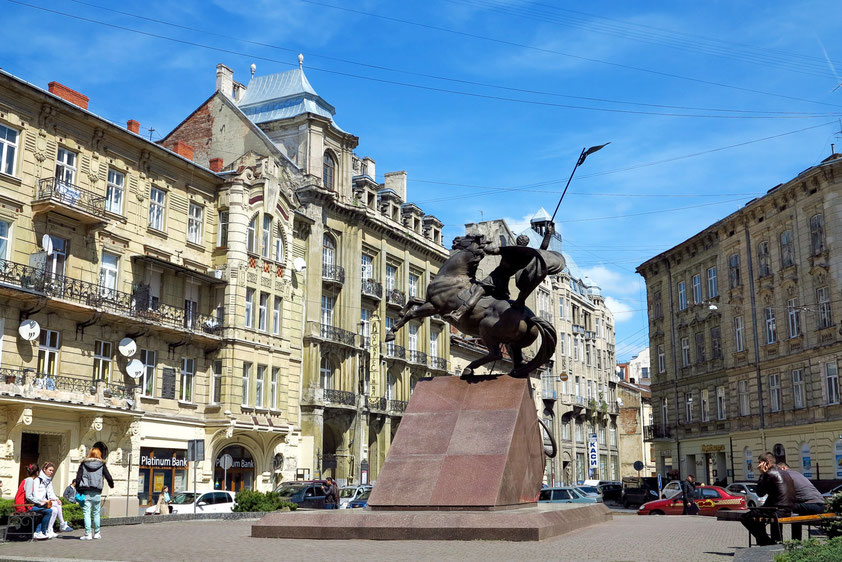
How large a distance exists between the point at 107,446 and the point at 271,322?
11.1 metres

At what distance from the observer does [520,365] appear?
1692cm

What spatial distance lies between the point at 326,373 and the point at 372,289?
6.80 m

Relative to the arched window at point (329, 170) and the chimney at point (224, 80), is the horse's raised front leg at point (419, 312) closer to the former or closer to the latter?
the arched window at point (329, 170)

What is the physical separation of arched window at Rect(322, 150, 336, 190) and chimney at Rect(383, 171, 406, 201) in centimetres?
1333

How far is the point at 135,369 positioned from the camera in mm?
35250

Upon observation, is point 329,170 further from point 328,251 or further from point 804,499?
point 804,499

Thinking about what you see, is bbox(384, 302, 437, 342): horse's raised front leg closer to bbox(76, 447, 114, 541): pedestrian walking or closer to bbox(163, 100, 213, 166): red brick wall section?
bbox(76, 447, 114, 541): pedestrian walking

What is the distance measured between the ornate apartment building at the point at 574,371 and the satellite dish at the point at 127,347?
3626 cm

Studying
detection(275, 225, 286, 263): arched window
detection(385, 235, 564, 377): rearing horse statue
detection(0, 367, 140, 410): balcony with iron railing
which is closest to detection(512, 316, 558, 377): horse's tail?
detection(385, 235, 564, 377): rearing horse statue

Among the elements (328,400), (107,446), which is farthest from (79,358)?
(328,400)

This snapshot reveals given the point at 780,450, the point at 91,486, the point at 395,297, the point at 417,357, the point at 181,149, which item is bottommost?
the point at 91,486

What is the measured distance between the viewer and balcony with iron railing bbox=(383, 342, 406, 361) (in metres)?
55.3

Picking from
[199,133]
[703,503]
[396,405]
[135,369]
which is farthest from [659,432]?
[135,369]

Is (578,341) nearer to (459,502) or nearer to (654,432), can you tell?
(654,432)
